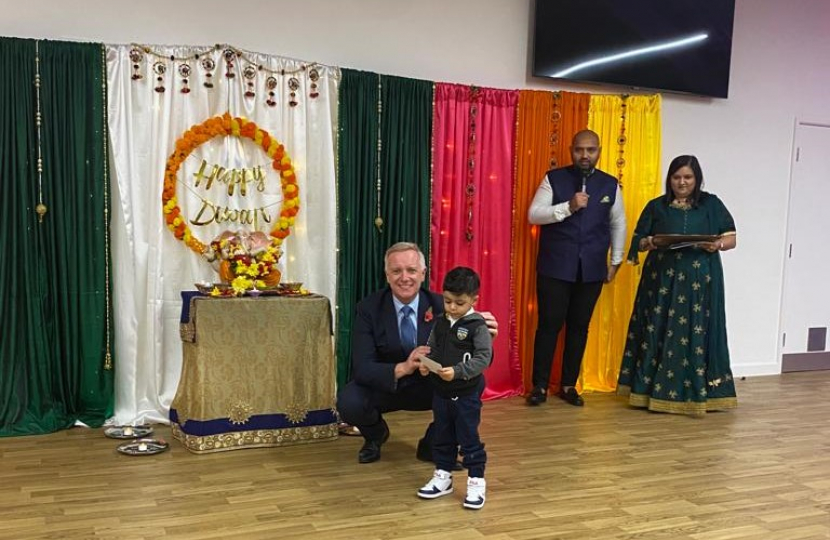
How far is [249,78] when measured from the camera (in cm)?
431

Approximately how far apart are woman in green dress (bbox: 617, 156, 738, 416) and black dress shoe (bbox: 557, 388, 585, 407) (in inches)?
12.5

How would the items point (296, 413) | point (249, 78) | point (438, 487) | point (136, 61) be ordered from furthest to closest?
point (249, 78)
point (136, 61)
point (296, 413)
point (438, 487)

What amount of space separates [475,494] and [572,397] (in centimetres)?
203

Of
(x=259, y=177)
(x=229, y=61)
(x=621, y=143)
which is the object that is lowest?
(x=259, y=177)

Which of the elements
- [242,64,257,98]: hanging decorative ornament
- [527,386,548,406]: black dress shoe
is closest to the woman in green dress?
[527,386,548,406]: black dress shoe

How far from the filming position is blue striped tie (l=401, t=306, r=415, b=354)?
11.3 ft

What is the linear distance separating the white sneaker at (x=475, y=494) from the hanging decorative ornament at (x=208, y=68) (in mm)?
2583

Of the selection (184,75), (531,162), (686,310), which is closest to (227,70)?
(184,75)

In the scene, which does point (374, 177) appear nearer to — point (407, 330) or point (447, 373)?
point (407, 330)

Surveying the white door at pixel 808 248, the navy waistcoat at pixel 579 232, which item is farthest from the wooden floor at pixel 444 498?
the white door at pixel 808 248

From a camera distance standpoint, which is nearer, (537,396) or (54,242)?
(54,242)

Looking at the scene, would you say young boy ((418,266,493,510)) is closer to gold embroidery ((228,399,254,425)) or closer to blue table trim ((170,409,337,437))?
blue table trim ((170,409,337,437))

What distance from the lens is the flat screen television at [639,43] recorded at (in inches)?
201

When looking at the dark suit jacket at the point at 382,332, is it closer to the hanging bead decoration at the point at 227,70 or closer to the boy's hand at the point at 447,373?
the boy's hand at the point at 447,373
